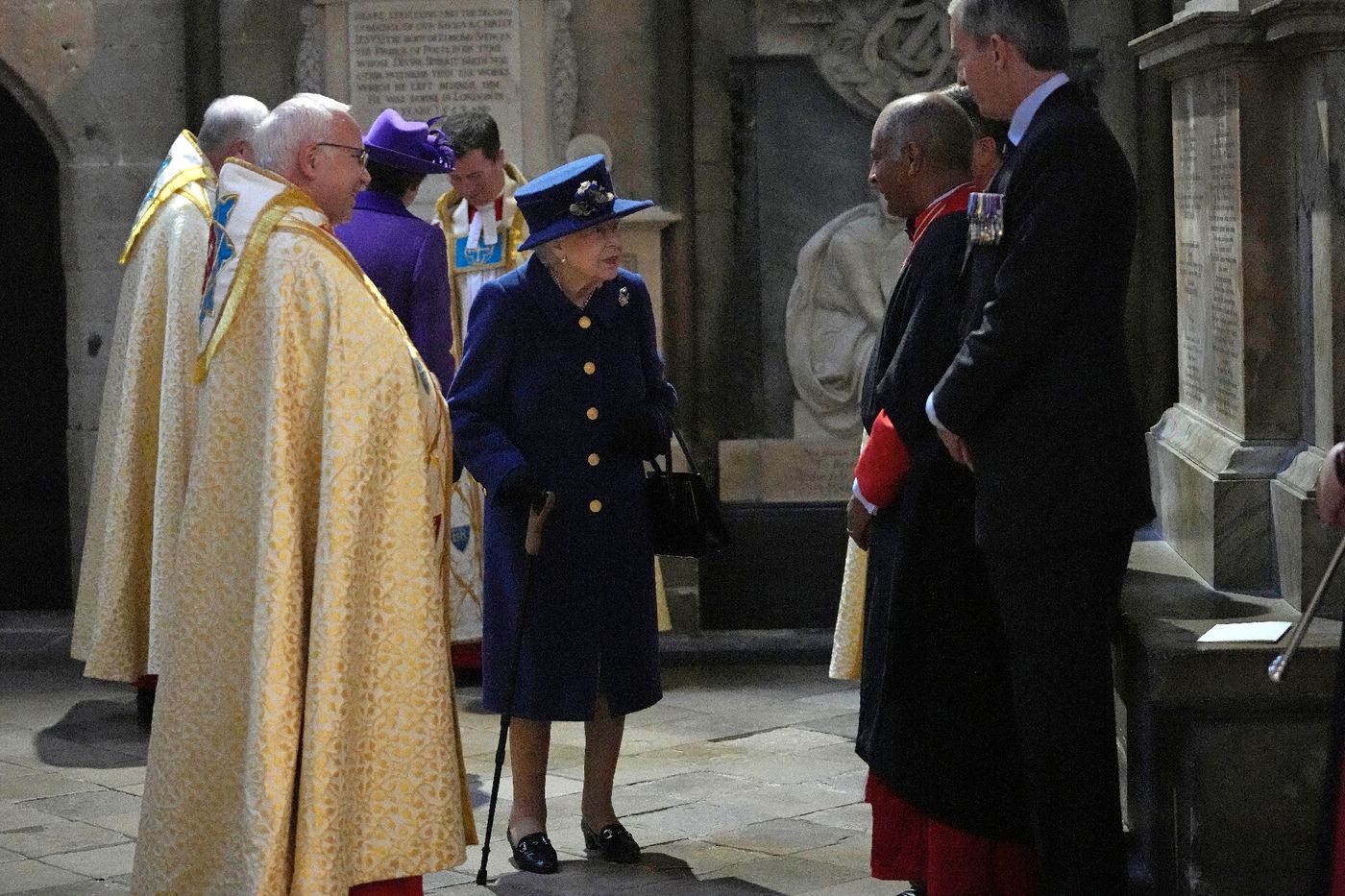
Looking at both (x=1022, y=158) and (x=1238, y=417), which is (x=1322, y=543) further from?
(x=1022, y=158)

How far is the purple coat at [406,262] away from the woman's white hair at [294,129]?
1.67m

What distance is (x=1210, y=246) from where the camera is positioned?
5082mm

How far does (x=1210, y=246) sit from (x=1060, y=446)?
1.34 meters

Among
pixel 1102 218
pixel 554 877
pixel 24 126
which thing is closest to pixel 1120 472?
pixel 1102 218

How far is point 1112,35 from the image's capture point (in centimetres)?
863

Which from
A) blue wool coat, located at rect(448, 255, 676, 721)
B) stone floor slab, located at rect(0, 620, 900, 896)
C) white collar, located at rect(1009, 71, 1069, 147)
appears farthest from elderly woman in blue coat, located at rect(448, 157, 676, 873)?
white collar, located at rect(1009, 71, 1069, 147)

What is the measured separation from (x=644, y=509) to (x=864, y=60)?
13.0ft

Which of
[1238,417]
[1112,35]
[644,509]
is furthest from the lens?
[1112,35]

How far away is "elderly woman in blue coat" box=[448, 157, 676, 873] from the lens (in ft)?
16.8

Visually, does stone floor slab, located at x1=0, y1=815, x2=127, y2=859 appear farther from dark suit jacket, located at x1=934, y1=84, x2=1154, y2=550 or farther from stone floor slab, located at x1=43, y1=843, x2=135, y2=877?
dark suit jacket, located at x1=934, y1=84, x2=1154, y2=550

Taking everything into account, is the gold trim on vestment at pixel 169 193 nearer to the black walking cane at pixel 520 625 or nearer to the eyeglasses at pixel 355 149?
the black walking cane at pixel 520 625

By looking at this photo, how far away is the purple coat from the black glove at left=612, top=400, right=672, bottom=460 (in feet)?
4.00

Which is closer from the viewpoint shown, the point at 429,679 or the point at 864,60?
the point at 429,679

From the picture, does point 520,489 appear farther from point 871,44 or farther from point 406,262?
point 871,44
